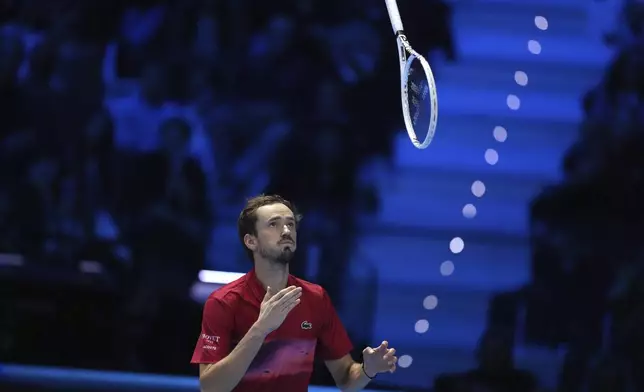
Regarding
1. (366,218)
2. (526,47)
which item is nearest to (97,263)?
(366,218)

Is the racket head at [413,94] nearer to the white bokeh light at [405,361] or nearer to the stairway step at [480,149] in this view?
the stairway step at [480,149]

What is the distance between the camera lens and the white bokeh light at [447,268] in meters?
5.36

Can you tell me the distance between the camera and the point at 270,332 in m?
2.80

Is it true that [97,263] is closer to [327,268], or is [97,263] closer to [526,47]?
[327,268]

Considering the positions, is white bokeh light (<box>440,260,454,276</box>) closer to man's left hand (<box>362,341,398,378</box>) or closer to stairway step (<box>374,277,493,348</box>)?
stairway step (<box>374,277,493,348</box>)

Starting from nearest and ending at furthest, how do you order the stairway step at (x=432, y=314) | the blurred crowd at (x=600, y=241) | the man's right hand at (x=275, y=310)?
the man's right hand at (x=275, y=310) → the blurred crowd at (x=600, y=241) → the stairway step at (x=432, y=314)

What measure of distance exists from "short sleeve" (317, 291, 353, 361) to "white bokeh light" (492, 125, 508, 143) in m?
2.72

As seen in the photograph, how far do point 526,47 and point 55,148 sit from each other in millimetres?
3164

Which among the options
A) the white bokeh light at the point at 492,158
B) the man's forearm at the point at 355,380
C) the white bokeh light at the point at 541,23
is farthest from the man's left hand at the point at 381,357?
the white bokeh light at the point at 541,23

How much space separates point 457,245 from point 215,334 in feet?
9.27

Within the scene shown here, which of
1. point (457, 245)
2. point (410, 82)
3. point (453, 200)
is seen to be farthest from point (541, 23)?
point (410, 82)

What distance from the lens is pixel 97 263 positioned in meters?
5.36

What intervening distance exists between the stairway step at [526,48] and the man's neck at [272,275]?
3065 mm

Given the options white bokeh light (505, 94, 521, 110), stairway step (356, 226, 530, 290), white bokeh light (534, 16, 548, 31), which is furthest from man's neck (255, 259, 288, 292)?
white bokeh light (534, 16, 548, 31)
